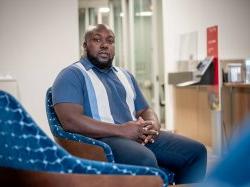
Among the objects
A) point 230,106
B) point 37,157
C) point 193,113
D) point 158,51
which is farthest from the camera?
point 158,51

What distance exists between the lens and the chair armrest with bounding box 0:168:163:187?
3.71 feet

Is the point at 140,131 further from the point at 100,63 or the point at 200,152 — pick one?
the point at 100,63

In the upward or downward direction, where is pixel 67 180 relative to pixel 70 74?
downward

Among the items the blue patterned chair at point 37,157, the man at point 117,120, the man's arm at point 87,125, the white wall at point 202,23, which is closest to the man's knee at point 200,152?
the man at point 117,120

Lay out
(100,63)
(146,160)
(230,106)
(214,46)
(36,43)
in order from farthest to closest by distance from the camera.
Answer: (36,43), (214,46), (230,106), (100,63), (146,160)

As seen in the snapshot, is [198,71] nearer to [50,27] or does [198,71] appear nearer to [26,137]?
[50,27]

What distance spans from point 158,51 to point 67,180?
5.02 meters

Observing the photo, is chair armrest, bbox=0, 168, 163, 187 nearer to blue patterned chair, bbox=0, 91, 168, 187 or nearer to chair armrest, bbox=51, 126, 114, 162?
blue patterned chair, bbox=0, 91, 168, 187

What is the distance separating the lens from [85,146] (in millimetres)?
1733

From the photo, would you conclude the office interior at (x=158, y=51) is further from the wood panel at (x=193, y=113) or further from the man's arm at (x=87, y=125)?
the man's arm at (x=87, y=125)

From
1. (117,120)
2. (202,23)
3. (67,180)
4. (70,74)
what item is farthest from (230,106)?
(67,180)

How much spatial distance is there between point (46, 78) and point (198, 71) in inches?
76.6

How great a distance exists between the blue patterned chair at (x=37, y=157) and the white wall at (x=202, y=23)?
4.48 m

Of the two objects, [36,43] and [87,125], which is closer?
[87,125]
